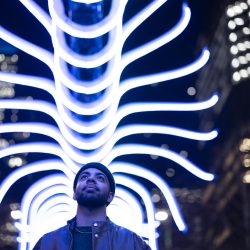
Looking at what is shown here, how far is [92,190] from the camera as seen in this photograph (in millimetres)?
4598

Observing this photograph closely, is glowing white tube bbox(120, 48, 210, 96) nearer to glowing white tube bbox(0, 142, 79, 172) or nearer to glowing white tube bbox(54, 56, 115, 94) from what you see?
glowing white tube bbox(54, 56, 115, 94)

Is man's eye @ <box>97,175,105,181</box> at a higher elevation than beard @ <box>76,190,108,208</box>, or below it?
higher

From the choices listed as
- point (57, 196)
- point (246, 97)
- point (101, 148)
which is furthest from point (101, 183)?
point (246, 97)

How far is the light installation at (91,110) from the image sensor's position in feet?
26.9

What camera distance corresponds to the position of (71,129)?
990cm

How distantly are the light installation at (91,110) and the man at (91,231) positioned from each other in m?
3.50

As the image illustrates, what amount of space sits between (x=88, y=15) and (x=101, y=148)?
6.86 ft

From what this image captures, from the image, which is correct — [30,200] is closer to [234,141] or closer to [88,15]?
[88,15]

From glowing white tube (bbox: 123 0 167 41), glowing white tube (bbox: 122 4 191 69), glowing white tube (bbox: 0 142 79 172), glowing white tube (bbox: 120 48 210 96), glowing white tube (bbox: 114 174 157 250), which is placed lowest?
glowing white tube (bbox: 114 174 157 250)

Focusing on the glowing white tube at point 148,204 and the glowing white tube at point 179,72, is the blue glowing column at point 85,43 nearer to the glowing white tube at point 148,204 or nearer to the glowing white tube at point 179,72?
the glowing white tube at point 179,72

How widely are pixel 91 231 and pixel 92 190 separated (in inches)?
11.3

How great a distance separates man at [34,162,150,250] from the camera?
4.44 meters

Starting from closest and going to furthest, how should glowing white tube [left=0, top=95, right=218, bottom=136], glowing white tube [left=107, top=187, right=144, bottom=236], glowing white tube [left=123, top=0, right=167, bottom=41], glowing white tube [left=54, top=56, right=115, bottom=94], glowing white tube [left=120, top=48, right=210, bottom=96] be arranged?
1. glowing white tube [left=123, top=0, right=167, bottom=41]
2. glowing white tube [left=54, top=56, right=115, bottom=94]
3. glowing white tube [left=120, top=48, right=210, bottom=96]
4. glowing white tube [left=0, top=95, right=218, bottom=136]
5. glowing white tube [left=107, top=187, right=144, bottom=236]

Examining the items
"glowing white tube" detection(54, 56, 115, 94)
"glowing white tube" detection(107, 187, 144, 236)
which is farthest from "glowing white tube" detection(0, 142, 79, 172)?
"glowing white tube" detection(54, 56, 115, 94)
